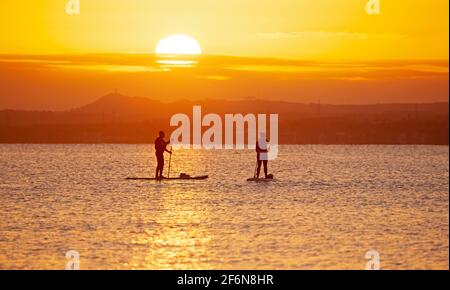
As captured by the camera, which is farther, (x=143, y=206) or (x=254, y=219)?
(x=143, y=206)

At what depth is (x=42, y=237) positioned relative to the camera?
26.7 metres
